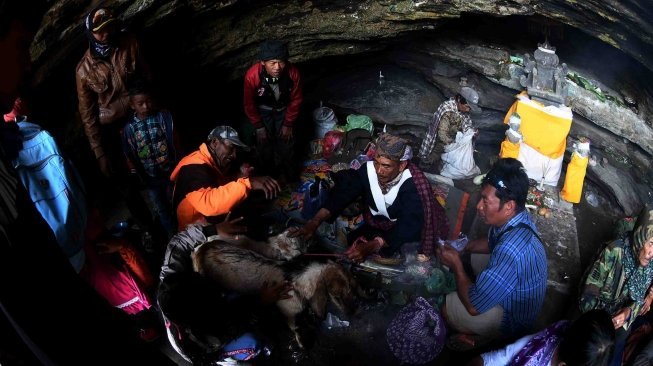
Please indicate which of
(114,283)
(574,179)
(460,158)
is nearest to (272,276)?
(114,283)

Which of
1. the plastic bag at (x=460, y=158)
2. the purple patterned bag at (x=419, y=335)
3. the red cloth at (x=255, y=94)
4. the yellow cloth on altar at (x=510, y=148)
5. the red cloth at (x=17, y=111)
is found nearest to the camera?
the red cloth at (x=17, y=111)

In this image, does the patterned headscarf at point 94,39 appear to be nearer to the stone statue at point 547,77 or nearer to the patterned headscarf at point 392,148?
the patterned headscarf at point 392,148

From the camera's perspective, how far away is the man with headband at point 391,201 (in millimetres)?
4460

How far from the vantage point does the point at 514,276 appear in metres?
3.69

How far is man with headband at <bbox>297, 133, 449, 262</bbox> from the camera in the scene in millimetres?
4460

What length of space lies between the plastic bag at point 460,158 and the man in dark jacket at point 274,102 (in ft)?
8.55

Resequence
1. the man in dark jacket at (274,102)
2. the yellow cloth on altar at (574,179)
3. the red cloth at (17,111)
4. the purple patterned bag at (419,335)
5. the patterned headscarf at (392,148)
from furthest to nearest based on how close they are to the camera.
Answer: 1. the yellow cloth on altar at (574,179)
2. the man in dark jacket at (274,102)
3. the purple patterned bag at (419,335)
4. the patterned headscarf at (392,148)
5. the red cloth at (17,111)

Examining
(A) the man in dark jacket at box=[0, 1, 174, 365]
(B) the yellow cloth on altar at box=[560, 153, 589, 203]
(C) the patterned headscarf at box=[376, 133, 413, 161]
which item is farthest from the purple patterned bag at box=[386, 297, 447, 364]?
(B) the yellow cloth on altar at box=[560, 153, 589, 203]

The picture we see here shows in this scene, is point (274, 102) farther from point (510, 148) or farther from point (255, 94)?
point (510, 148)

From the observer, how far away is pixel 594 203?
23.2 feet

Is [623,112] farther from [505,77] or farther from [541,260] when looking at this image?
[541,260]

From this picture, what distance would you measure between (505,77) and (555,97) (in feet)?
2.88

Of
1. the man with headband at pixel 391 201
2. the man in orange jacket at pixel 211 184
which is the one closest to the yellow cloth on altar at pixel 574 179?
the man with headband at pixel 391 201

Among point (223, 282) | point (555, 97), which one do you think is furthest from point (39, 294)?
point (555, 97)
